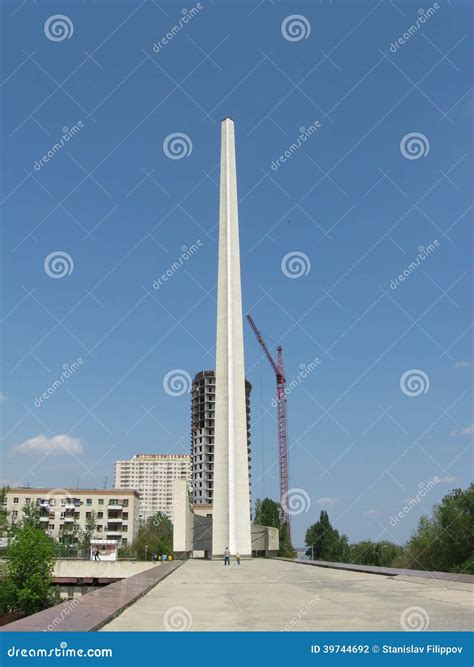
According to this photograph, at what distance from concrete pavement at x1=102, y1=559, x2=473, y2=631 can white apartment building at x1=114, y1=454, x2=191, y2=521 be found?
14839cm

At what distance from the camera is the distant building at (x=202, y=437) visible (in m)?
104

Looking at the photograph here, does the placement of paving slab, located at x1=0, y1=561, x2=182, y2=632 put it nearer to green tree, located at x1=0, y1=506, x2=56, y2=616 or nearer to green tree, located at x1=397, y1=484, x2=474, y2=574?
green tree, located at x1=0, y1=506, x2=56, y2=616

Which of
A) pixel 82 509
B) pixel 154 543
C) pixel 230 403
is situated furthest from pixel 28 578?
pixel 82 509

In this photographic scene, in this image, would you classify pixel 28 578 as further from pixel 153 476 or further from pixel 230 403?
pixel 153 476

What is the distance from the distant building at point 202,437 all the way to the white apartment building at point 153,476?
1926 inches

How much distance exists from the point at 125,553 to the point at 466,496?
42.4 meters

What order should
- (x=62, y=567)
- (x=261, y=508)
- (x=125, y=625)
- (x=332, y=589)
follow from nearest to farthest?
(x=125, y=625), (x=332, y=589), (x=62, y=567), (x=261, y=508)

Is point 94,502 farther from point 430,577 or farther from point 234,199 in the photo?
point 430,577

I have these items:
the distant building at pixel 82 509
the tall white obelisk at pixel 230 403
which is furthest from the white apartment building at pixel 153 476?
the tall white obelisk at pixel 230 403

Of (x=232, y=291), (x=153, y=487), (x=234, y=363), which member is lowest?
(x=153, y=487)

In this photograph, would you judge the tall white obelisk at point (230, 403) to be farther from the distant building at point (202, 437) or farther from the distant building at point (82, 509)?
the distant building at point (202, 437)

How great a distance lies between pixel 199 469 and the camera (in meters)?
107

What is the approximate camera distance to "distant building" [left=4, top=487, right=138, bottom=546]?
88.1 metres

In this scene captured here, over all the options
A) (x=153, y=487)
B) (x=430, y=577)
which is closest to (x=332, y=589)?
(x=430, y=577)
